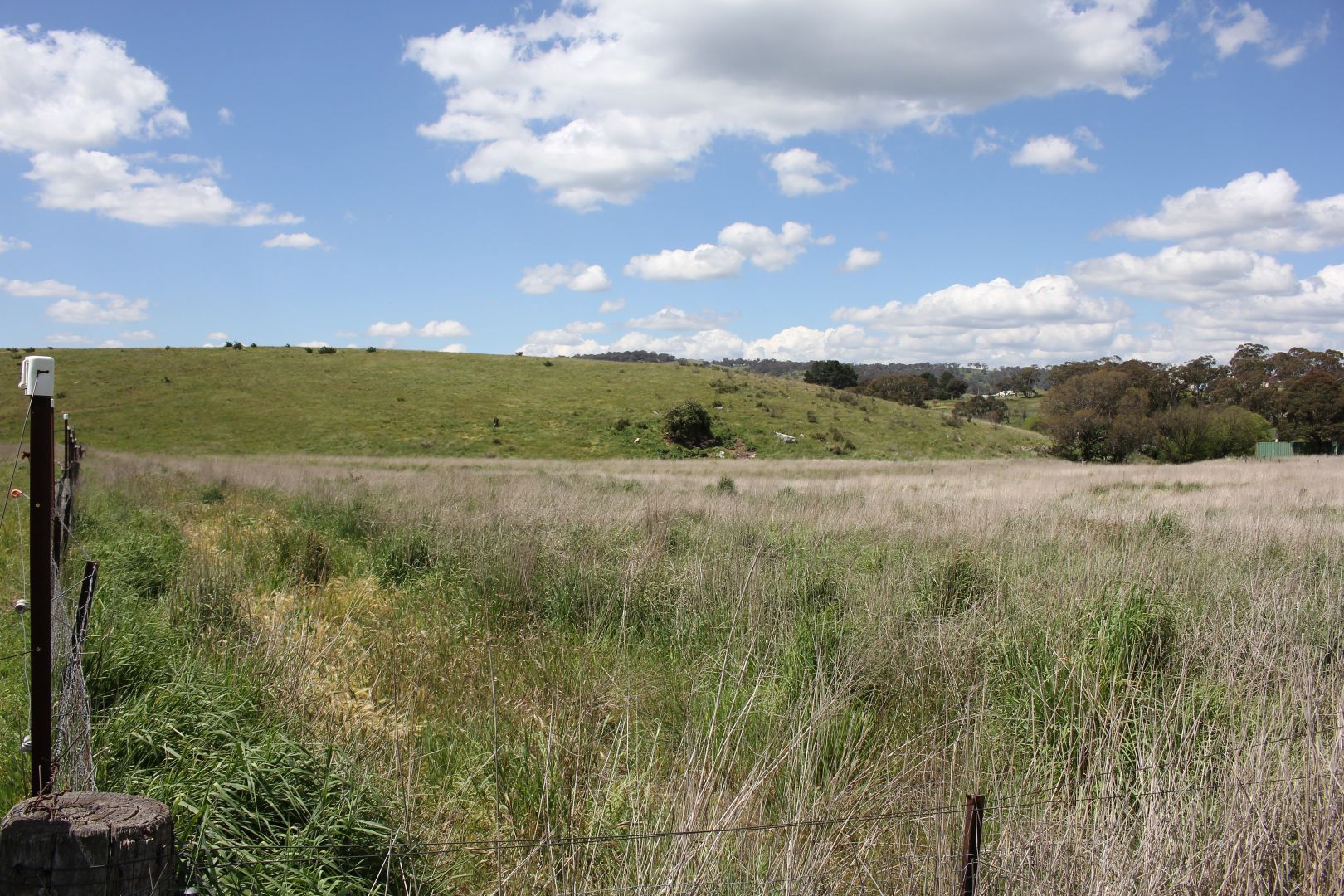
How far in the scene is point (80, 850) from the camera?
183 centimetres

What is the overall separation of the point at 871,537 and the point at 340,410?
5379 centimetres

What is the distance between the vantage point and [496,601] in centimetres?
804

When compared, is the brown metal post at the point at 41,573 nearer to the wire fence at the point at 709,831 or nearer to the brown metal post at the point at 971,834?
the wire fence at the point at 709,831

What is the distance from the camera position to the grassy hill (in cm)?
5072

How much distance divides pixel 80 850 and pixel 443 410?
5982 cm

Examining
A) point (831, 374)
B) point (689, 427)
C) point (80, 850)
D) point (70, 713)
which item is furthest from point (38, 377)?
point (831, 374)

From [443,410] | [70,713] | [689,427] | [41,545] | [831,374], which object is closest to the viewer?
[41,545]

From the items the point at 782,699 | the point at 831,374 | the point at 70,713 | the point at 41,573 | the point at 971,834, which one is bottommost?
the point at 782,699

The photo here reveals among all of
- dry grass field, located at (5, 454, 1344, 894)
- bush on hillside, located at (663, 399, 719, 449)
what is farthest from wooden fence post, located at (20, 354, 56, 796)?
bush on hillside, located at (663, 399, 719, 449)

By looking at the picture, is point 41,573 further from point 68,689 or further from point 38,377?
point 68,689

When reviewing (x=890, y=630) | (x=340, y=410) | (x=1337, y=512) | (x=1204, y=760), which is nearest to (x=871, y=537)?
(x=890, y=630)

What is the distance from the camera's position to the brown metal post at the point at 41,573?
6.98ft

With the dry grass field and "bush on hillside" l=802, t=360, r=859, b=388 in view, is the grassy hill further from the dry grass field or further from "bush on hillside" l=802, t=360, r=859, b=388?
the dry grass field

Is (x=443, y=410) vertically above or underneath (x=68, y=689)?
above
